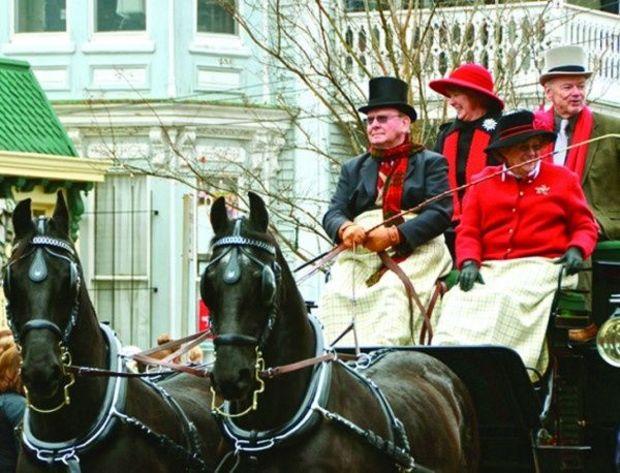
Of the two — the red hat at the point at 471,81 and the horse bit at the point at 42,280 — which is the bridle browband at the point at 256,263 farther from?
the red hat at the point at 471,81

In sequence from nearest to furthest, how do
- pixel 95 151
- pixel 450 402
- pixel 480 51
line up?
pixel 450 402, pixel 480 51, pixel 95 151

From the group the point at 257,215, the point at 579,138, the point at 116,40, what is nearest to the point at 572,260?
the point at 579,138

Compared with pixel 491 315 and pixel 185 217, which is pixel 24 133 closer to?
pixel 185 217

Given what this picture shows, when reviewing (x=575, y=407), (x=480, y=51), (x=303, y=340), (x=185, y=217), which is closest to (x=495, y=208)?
(x=575, y=407)

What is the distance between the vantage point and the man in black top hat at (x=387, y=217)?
10781 millimetres

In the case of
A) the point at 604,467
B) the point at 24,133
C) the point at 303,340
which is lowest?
the point at 604,467

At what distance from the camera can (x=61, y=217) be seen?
930 centimetres

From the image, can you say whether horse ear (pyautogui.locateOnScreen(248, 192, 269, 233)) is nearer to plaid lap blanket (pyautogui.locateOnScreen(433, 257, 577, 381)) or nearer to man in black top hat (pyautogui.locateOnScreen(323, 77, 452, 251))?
man in black top hat (pyautogui.locateOnScreen(323, 77, 452, 251))

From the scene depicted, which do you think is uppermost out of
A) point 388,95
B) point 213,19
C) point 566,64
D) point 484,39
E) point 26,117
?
point 213,19

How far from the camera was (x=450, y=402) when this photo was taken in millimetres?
10141

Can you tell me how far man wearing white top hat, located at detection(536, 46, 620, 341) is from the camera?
1168cm

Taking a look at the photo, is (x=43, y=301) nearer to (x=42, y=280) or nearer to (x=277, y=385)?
(x=42, y=280)

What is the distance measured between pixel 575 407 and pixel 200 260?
1694cm

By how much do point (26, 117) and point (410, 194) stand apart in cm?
1273
